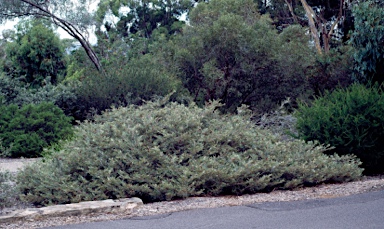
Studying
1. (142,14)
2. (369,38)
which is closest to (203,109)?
Result: (369,38)

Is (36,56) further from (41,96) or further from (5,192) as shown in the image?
(5,192)

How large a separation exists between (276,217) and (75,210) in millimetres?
2474

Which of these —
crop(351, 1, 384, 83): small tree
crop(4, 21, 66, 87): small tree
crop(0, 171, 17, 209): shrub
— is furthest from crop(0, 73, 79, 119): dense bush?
crop(0, 171, 17, 209): shrub

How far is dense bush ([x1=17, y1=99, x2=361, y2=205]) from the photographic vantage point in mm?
7246

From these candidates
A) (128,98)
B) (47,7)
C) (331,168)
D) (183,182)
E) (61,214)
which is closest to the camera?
(61,214)

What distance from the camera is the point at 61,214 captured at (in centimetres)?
623

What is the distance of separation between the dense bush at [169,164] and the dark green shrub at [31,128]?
519 cm

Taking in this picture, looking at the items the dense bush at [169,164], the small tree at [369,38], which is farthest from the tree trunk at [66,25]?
the dense bush at [169,164]

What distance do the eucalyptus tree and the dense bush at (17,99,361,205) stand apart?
12998 mm

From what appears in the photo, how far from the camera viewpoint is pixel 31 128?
46.9ft

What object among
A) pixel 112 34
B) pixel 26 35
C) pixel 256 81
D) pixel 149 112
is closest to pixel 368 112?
pixel 149 112

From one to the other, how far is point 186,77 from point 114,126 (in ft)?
33.4

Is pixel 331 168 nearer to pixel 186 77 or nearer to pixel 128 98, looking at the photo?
pixel 128 98

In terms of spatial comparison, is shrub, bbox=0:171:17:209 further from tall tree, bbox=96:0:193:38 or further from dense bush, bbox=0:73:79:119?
tall tree, bbox=96:0:193:38
